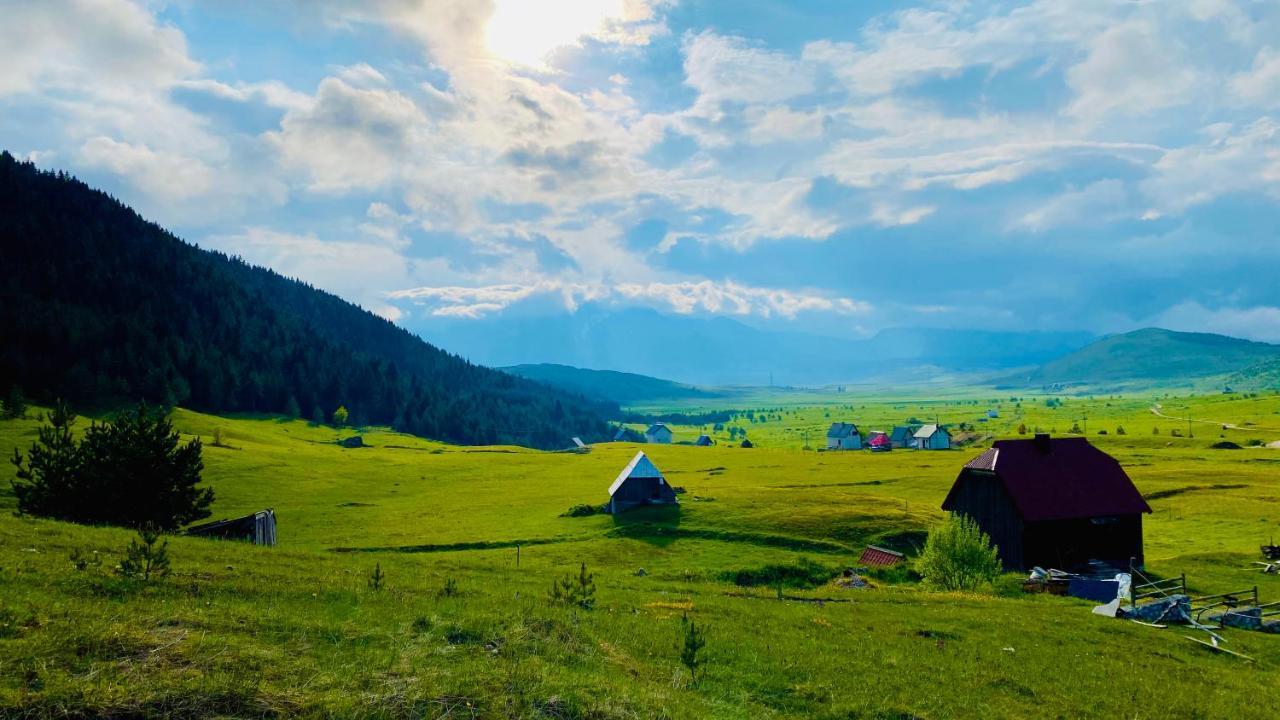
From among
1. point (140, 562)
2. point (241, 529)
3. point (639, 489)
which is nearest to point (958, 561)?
point (639, 489)

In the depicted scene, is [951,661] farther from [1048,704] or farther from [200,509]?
[200,509]

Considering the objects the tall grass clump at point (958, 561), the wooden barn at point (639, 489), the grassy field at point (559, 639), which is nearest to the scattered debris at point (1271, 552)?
the grassy field at point (559, 639)

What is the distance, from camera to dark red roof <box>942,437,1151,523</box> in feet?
184

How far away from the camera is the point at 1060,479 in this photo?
5784 centimetres

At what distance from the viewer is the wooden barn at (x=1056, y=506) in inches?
2185

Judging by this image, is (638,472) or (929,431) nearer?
(638,472)

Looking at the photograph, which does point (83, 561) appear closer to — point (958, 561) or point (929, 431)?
point (958, 561)

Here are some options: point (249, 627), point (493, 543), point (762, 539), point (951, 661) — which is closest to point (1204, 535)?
point (762, 539)

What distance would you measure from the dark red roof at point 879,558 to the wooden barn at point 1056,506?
9.30m

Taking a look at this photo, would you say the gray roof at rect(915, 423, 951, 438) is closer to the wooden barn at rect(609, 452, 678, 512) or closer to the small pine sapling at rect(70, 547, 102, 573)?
the wooden barn at rect(609, 452, 678, 512)

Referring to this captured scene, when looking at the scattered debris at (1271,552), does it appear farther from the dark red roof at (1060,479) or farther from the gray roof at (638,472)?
the gray roof at (638,472)

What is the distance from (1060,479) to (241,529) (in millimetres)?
60511

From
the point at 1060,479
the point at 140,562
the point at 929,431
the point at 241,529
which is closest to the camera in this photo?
the point at 140,562

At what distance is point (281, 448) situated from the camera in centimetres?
12656
